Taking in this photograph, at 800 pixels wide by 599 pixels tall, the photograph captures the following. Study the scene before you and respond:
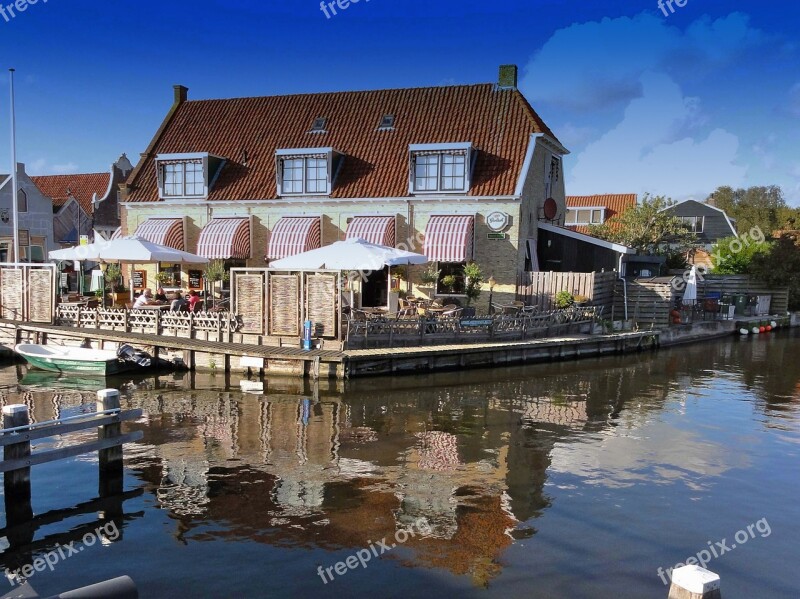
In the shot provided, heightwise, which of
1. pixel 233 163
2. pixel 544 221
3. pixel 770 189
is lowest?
pixel 544 221

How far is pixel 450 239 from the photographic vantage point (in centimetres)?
2658

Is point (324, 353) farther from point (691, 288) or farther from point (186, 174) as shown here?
point (691, 288)

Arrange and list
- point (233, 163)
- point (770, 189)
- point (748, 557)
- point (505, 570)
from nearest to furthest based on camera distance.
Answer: point (505, 570)
point (748, 557)
point (233, 163)
point (770, 189)

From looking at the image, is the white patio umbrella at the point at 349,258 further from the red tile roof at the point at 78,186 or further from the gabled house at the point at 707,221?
the gabled house at the point at 707,221

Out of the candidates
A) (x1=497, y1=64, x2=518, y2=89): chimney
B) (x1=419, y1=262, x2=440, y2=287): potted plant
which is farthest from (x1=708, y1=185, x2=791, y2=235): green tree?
(x1=419, y1=262, x2=440, y2=287): potted plant

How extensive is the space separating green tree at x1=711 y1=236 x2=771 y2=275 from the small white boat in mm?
34042

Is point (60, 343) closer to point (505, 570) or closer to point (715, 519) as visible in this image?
point (505, 570)

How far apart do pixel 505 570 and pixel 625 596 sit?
1437 mm

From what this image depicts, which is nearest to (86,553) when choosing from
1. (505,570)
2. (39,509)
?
(39,509)

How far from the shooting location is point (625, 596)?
298 inches

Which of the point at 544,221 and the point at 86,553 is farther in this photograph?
the point at 544,221

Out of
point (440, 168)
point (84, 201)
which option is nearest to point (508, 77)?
point (440, 168)

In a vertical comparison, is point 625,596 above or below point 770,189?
below

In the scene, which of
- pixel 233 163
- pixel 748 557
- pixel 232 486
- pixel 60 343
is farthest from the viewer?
pixel 233 163
